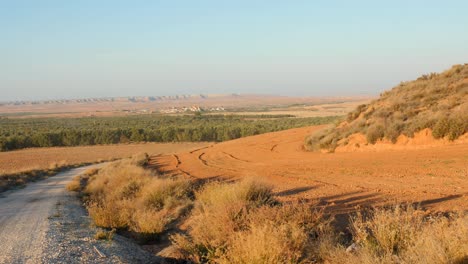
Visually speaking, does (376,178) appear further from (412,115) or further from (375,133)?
(412,115)

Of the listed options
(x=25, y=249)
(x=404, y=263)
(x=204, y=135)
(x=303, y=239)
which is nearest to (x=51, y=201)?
→ (x=25, y=249)

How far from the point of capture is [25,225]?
13484 mm

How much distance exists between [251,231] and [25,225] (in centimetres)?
892

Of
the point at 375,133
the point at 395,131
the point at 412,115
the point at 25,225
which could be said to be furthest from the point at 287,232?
the point at 412,115

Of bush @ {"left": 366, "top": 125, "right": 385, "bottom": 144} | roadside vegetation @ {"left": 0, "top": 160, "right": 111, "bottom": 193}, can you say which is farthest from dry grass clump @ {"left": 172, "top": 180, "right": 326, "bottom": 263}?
roadside vegetation @ {"left": 0, "top": 160, "right": 111, "bottom": 193}

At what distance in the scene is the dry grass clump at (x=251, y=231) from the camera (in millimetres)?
6422

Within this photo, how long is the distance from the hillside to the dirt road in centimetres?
1569

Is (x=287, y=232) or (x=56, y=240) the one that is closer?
(x=287, y=232)

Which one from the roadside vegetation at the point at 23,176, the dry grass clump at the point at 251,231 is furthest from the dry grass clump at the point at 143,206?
the roadside vegetation at the point at 23,176

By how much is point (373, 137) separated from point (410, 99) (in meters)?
4.28

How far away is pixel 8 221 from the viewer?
14.7 metres

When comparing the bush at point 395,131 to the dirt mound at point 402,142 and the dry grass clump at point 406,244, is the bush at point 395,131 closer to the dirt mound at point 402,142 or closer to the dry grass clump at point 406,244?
the dirt mound at point 402,142

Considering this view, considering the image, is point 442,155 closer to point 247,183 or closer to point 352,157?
point 352,157

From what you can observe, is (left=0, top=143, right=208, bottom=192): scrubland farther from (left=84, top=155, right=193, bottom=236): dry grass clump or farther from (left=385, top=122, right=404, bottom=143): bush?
(left=385, top=122, right=404, bottom=143): bush
